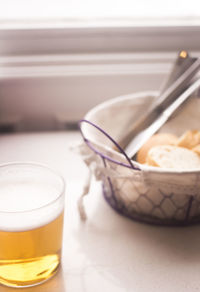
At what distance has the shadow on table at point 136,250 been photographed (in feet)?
1.69

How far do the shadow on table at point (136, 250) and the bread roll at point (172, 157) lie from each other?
0.32ft

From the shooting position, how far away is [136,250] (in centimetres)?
56

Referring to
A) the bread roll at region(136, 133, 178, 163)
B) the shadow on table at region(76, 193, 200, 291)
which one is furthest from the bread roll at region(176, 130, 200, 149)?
the shadow on table at region(76, 193, 200, 291)

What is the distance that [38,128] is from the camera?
882 millimetres

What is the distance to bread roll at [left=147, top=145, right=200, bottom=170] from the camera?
0.56 meters

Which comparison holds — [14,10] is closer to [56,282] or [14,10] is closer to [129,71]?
[129,71]

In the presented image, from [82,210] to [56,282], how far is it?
13 centimetres

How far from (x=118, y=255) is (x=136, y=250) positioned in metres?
0.03

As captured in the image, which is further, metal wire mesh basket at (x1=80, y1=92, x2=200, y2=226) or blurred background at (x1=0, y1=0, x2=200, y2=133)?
blurred background at (x1=0, y1=0, x2=200, y2=133)

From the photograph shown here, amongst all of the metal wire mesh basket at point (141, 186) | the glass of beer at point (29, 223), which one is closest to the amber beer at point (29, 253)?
the glass of beer at point (29, 223)

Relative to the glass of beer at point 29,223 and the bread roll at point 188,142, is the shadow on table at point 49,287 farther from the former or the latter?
the bread roll at point 188,142

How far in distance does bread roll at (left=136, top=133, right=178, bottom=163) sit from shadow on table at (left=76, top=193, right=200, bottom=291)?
0.31 ft

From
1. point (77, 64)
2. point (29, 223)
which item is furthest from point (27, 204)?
point (77, 64)

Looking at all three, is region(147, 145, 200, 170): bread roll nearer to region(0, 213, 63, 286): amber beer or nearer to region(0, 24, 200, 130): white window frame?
region(0, 213, 63, 286): amber beer
